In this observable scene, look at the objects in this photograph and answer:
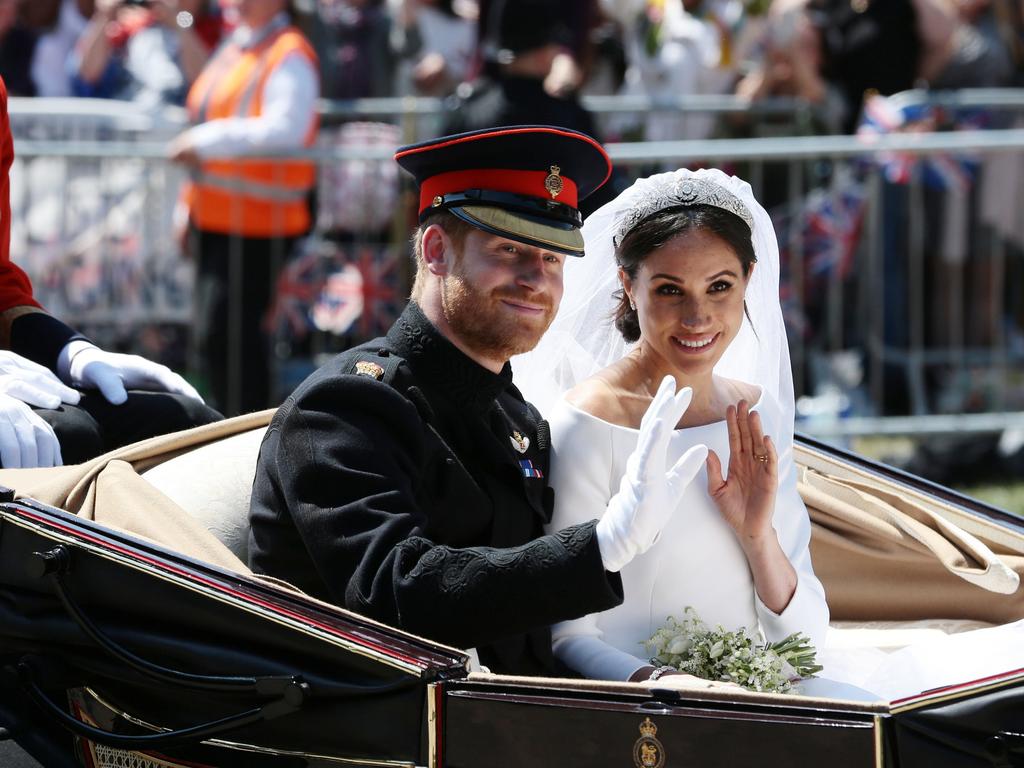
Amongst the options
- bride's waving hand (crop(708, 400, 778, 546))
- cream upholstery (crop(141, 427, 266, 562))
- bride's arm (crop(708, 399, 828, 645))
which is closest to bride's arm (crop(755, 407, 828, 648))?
bride's arm (crop(708, 399, 828, 645))

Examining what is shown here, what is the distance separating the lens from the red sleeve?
3.67m

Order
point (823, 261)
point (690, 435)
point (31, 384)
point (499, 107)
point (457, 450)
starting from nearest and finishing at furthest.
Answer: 1. point (457, 450)
2. point (690, 435)
3. point (31, 384)
4. point (499, 107)
5. point (823, 261)

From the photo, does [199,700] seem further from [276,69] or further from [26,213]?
[26,213]

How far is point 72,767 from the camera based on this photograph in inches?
108

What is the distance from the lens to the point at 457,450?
2951mm

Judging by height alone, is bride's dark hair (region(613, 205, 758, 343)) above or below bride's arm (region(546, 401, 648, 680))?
above

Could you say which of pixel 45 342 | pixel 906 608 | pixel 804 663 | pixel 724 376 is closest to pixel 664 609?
pixel 804 663

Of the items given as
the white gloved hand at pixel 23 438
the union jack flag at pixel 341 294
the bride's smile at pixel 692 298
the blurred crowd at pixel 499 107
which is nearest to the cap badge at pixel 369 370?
the bride's smile at pixel 692 298

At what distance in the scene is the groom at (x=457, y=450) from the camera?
256 cm

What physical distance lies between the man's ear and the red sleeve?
117 cm

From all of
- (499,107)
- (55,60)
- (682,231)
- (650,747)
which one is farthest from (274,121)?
(650,747)

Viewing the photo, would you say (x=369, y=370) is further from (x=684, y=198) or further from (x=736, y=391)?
(x=736, y=391)

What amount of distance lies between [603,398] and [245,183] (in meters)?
3.93

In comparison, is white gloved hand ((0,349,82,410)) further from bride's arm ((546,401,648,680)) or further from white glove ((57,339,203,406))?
bride's arm ((546,401,648,680))
